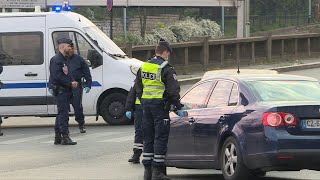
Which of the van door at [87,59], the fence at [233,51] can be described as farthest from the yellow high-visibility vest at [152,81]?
the fence at [233,51]

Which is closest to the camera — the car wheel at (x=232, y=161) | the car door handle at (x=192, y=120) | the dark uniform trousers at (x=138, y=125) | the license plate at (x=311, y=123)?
the license plate at (x=311, y=123)

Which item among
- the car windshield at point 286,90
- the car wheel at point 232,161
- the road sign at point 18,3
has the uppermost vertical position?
the road sign at point 18,3

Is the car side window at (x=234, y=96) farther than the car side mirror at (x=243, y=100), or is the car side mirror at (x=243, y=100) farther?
the car side window at (x=234, y=96)

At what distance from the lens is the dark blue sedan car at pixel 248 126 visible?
877cm

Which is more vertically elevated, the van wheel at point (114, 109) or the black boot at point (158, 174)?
the van wheel at point (114, 109)

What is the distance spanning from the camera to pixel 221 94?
10023 millimetres

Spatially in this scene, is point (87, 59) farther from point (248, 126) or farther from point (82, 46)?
point (248, 126)

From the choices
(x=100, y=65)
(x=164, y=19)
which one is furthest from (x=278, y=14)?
(x=100, y=65)

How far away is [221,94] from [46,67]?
27.0 feet

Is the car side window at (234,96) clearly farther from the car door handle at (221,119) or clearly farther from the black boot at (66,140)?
the black boot at (66,140)

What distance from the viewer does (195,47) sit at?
31078mm

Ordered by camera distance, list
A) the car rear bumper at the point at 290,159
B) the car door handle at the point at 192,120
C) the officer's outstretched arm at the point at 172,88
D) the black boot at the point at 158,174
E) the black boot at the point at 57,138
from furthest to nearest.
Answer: the black boot at the point at 57,138
the car door handle at the point at 192,120
the black boot at the point at 158,174
the officer's outstretched arm at the point at 172,88
the car rear bumper at the point at 290,159

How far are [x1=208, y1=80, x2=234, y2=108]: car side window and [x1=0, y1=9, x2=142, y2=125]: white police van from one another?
24.2 feet

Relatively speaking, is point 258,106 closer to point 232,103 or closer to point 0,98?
point 232,103
